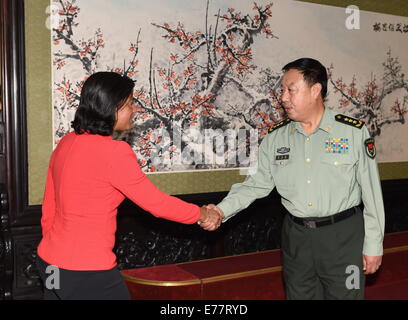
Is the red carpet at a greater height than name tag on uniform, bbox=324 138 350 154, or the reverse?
name tag on uniform, bbox=324 138 350 154

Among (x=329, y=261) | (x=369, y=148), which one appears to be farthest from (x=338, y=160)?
(x=329, y=261)

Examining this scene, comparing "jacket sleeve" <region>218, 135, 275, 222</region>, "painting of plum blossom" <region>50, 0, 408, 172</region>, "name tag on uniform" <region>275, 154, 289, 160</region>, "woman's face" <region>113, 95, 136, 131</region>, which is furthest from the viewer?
"painting of plum blossom" <region>50, 0, 408, 172</region>

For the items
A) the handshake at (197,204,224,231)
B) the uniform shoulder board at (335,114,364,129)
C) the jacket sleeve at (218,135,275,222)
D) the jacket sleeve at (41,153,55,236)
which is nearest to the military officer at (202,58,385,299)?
the uniform shoulder board at (335,114,364,129)

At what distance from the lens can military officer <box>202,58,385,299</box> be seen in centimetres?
233

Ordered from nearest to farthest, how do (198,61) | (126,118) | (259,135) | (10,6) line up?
(126,118) → (10,6) → (198,61) → (259,135)

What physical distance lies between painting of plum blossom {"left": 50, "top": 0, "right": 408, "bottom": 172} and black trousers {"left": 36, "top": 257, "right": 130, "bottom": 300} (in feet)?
5.32

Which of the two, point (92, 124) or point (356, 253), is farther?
point (356, 253)

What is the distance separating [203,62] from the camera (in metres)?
3.81

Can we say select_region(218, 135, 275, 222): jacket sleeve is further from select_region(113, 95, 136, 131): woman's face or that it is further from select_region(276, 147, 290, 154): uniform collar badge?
select_region(113, 95, 136, 131): woman's face

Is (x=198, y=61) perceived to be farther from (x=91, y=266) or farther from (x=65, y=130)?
(x=91, y=266)

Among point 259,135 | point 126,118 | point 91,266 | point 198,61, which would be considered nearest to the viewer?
point 91,266

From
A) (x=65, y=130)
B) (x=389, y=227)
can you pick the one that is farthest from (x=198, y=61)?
(x=389, y=227)
